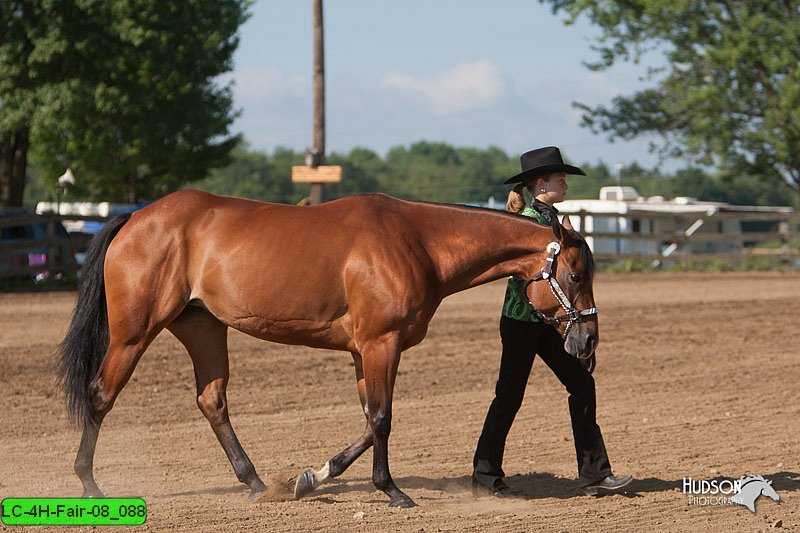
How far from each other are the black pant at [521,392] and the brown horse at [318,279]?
0.29 metres

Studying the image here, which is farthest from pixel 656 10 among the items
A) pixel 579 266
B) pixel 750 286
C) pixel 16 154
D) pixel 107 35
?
pixel 579 266

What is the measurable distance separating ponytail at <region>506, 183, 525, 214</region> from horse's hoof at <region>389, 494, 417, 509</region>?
180cm

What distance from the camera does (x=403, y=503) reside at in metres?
Result: 5.59

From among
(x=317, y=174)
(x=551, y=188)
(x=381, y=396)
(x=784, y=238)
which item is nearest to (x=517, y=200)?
(x=551, y=188)

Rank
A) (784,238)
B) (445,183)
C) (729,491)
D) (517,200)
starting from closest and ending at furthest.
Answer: (729,491) → (517,200) → (784,238) → (445,183)

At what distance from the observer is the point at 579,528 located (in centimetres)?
514

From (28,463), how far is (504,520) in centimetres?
324

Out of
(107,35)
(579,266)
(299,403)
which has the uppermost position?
(107,35)

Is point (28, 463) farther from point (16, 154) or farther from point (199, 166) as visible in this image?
point (199, 166)

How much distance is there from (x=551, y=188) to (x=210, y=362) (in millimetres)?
2293

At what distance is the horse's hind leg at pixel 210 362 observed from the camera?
603 cm

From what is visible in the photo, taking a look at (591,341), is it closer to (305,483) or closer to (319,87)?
(305,483)

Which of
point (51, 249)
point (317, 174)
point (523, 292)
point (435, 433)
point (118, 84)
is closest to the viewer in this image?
point (523, 292)

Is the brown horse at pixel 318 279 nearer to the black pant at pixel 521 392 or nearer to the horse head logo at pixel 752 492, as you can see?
the black pant at pixel 521 392
